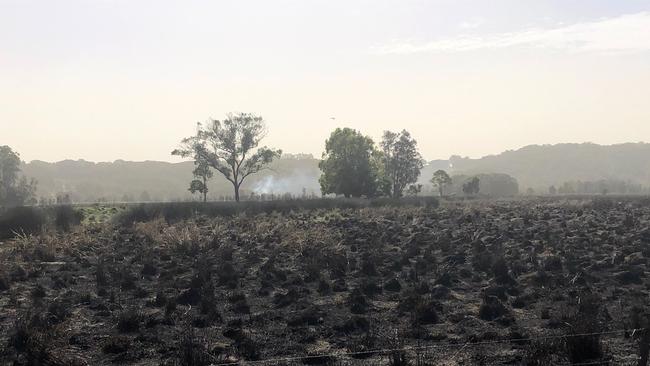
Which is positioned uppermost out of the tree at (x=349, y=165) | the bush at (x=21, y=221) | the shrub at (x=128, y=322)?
the tree at (x=349, y=165)

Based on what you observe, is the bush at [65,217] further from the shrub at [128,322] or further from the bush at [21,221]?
the shrub at [128,322]

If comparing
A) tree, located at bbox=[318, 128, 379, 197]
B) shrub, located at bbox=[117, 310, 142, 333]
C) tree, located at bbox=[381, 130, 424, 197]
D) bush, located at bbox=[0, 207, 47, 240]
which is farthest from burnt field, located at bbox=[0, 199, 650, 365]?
tree, located at bbox=[381, 130, 424, 197]

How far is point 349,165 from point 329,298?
55.4 m

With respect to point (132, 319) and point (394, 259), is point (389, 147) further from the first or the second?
point (132, 319)

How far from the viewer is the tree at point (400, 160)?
9275 cm

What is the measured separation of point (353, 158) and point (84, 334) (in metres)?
60.5

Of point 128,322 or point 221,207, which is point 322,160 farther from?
point 128,322

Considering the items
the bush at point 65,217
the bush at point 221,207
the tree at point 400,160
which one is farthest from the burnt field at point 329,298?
the tree at point 400,160

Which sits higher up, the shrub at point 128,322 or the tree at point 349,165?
the tree at point 349,165

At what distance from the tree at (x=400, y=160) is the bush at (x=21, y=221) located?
6435 cm

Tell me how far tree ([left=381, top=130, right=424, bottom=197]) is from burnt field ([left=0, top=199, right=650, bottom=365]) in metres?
61.9

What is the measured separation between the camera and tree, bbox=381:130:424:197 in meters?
92.8

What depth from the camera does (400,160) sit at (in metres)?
93.1

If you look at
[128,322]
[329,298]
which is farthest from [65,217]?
A: [329,298]
